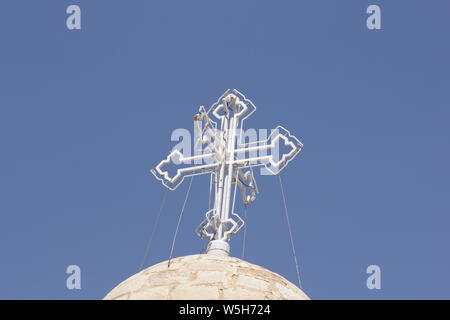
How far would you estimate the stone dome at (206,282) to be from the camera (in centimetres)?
655

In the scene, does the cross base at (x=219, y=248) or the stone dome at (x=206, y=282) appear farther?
the cross base at (x=219, y=248)

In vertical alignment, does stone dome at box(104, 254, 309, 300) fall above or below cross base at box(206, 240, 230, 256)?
below

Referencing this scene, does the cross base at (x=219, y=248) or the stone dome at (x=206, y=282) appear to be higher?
the cross base at (x=219, y=248)

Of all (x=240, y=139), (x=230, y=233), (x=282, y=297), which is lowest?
(x=282, y=297)

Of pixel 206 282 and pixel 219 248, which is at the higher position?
pixel 219 248

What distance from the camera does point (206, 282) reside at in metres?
6.69

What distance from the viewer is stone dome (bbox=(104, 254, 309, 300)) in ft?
21.5

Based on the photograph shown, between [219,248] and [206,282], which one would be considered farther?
[219,248]

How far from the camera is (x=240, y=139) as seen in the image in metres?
9.38

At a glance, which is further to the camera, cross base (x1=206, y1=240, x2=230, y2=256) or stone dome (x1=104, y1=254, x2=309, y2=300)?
cross base (x1=206, y1=240, x2=230, y2=256)
